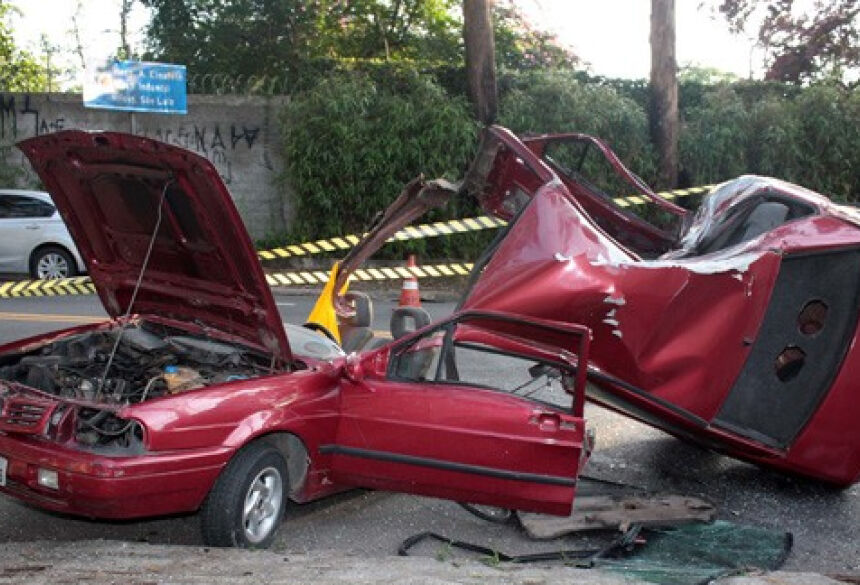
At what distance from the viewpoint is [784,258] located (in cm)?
581

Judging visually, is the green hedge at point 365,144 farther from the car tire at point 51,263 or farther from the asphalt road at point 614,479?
the asphalt road at point 614,479

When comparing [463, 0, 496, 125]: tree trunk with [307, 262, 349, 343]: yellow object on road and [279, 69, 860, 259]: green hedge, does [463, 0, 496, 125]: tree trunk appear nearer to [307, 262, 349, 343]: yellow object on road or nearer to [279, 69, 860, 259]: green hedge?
[279, 69, 860, 259]: green hedge

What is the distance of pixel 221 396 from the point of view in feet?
15.7

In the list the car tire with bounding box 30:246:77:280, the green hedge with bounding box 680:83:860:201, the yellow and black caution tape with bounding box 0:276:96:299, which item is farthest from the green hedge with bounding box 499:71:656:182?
the yellow and black caution tape with bounding box 0:276:96:299

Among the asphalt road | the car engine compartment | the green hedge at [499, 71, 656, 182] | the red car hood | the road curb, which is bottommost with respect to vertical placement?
the asphalt road

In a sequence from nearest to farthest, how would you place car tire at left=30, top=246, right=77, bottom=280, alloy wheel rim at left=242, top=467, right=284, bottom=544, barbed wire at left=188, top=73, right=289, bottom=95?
alloy wheel rim at left=242, top=467, right=284, bottom=544
car tire at left=30, top=246, right=77, bottom=280
barbed wire at left=188, top=73, right=289, bottom=95

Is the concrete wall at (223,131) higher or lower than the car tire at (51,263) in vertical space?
higher

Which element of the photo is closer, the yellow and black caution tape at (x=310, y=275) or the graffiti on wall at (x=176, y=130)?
the yellow and black caution tape at (x=310, y=275)

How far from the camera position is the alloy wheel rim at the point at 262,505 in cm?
488

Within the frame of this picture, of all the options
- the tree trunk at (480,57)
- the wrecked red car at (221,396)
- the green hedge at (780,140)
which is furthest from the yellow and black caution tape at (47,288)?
the green hedge at (780,140)

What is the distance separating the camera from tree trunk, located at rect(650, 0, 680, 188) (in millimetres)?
17484

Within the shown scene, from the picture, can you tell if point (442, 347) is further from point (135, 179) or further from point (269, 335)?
point (135, 179)

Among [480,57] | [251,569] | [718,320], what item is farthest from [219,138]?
[251,569]

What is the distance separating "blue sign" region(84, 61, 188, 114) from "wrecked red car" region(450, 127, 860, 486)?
40.5 feet
